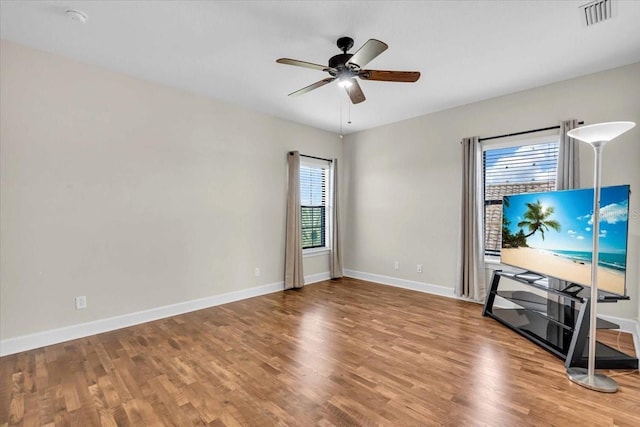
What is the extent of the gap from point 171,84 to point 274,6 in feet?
6.69

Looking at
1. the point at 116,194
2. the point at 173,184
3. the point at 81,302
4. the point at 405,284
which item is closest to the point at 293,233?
the point at 173,184

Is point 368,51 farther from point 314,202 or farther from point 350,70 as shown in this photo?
point 314,202

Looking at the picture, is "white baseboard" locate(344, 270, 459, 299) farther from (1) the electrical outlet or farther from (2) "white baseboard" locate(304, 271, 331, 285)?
(1) the electrical outlet

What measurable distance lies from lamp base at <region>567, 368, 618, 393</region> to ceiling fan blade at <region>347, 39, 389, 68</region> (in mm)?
2852

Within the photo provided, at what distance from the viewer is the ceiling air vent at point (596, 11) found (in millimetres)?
2215

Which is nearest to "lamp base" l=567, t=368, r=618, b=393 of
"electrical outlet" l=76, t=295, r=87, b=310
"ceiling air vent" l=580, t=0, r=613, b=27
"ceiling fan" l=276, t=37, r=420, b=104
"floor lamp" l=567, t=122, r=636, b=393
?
"floor lamp" l=567, t=122, r=636, b=393

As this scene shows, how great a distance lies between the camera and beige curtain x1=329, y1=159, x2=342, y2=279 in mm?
5723

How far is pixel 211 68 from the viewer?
10.6ft

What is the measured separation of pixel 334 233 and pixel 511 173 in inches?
119

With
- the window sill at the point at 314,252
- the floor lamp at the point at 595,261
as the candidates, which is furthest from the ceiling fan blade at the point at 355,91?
the window sill at the point at 314,252

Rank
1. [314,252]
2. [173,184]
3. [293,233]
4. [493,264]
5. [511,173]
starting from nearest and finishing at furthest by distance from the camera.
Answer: [173,184] → [511,173] → [493,264] → [293,233] → [314,252]

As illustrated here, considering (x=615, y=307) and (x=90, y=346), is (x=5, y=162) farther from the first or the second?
(x=615, y=307)

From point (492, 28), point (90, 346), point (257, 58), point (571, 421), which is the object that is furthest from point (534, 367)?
point (90, 346)

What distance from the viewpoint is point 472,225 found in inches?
164
